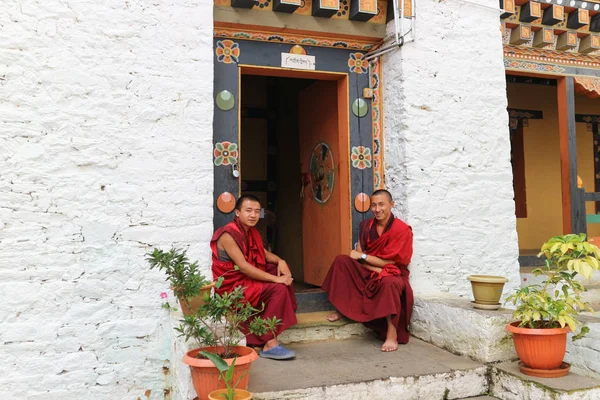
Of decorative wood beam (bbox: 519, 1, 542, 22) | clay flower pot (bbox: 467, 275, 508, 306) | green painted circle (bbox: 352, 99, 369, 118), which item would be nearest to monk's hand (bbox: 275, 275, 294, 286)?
clay flower pot (bbox: 467, 275, 508, 306)

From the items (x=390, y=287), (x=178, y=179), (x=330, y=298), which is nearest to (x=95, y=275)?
(x=178, y=179)

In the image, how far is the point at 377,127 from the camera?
182 inches

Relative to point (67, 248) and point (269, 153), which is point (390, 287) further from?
point (269, 153)

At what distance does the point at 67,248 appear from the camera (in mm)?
3488

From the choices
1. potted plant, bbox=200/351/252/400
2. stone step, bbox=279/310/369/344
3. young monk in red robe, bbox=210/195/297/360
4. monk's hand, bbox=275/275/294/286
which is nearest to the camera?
potted plant, bbox=200/351/252/400

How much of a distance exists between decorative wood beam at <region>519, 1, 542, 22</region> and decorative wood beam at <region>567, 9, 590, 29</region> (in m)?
0.46

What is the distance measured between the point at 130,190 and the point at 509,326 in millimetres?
2626

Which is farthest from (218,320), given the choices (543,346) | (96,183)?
(543,346)

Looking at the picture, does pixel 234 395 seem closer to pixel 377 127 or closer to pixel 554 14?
pixel 377 127

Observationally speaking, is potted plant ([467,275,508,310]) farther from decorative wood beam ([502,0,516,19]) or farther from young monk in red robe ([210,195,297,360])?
decorative wood beam ([502,0,516,19])

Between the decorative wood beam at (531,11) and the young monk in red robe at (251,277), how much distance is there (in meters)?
3.32

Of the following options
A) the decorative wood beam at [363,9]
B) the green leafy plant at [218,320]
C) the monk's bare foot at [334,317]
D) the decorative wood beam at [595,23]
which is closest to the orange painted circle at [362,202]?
the monk's bare foot at [334,317]

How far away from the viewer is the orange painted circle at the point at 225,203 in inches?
162

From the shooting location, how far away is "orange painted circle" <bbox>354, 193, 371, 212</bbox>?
15.0 ft
